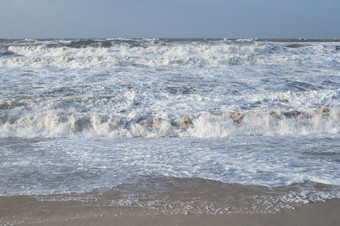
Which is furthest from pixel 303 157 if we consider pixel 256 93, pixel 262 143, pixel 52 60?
pixel 52 60

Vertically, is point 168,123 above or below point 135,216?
below

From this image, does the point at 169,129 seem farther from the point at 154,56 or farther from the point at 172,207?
the point at 154,56

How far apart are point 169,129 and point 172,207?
3.01m

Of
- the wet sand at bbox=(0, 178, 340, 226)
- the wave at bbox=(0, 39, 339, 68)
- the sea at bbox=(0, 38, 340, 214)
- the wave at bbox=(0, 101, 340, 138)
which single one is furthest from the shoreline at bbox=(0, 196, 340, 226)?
the wave at bbox=(0, 39, 339, 68)

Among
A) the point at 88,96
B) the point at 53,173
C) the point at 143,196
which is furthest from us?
the point at 88,96

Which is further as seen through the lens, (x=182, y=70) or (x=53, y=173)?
(x=182, y=70)

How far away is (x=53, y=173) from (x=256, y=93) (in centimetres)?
577

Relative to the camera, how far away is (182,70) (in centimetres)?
1192

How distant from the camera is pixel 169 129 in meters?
5.75

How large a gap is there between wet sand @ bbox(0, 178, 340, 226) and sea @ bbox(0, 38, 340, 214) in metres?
0.13

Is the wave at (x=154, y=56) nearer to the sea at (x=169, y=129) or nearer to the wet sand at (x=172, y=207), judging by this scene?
the sea at (x=169, y=129)

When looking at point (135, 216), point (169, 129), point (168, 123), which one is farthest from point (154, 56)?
point (135, 216)

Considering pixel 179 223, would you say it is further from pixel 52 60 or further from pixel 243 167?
pixel 52 60

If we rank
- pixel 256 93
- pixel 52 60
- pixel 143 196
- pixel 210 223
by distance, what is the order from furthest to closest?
pixel 52 60
pixel 256 93
pixel 143 196
pixel 210 223
